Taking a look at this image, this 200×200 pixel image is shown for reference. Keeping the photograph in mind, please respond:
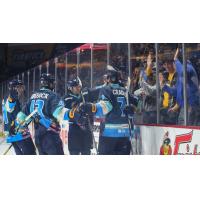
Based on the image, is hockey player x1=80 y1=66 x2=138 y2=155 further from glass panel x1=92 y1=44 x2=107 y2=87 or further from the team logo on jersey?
the team logo on jersey

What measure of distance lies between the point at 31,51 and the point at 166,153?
1844mm

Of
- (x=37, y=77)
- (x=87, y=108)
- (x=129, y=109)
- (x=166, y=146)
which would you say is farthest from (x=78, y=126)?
(x=166, y=146)

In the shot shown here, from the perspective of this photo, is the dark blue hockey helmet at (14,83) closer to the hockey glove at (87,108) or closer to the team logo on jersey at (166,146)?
the hockey glove at (87,108)

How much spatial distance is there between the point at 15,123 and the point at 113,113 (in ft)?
3.61

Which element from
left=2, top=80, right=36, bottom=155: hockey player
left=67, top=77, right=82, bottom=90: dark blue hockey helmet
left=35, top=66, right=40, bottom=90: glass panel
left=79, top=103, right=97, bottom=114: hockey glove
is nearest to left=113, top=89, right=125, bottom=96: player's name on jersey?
left=79, top=103, right=97, bottom=114: hockey glove

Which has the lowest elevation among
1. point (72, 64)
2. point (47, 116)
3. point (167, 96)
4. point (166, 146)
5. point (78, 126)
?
point (166, 146)

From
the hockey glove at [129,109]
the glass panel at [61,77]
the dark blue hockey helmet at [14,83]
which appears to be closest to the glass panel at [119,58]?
the hockey glove at [129,109]

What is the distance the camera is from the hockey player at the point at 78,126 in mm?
3803

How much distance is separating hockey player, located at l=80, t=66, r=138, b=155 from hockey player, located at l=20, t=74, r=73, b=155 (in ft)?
0.92

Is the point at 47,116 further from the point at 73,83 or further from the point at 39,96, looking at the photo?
the point at 73,83

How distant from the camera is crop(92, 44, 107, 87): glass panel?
3.82 metres

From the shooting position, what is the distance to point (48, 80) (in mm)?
3871

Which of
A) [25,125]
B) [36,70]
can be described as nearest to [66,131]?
[25,125]
